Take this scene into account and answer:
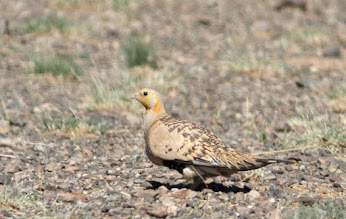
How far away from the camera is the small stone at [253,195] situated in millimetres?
4850

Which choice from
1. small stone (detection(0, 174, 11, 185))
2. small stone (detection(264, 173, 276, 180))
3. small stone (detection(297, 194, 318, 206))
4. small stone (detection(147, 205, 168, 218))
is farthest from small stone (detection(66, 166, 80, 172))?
small stone (detection(297, 194, 318, 206))

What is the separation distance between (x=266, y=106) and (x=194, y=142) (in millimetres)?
3521

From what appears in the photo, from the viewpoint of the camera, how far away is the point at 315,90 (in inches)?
347

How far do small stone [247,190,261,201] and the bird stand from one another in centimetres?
28

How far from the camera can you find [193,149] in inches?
182

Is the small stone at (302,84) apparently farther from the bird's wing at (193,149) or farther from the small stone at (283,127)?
the bird's wing at (193,149)

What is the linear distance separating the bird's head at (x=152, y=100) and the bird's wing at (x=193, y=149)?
0.45 meters

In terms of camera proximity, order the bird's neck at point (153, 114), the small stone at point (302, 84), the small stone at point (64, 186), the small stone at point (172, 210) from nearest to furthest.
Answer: the small stone at point (172, 210), the small stone at point (64, 186), the bird's neck at point (153, 114), the small stone at point (302, 84)

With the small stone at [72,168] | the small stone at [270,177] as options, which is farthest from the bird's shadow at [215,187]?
the small stone at [72,168]

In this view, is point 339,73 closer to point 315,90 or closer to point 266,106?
point 315,90

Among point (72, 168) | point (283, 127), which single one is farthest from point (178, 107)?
point (72, 168)

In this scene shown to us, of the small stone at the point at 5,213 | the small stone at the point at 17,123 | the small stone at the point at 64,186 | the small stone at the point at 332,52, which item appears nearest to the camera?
the small stone at the point at 5,213

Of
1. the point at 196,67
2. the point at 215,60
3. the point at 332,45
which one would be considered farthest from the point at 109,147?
the point at 332,45

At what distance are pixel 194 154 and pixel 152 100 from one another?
91cm
